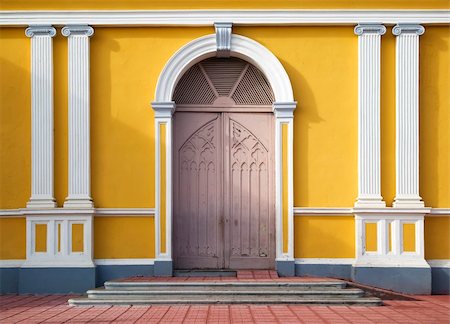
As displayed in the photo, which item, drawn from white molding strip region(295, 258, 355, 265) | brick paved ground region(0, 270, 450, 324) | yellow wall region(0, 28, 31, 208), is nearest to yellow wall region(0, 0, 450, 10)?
yellow wall region(0, 28, 31, 208)

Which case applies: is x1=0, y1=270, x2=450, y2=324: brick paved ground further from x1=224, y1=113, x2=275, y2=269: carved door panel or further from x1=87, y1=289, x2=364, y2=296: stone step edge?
x1=224, y1=113, x2=275, y2=269: carved door panel

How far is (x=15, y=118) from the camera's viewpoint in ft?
36.5

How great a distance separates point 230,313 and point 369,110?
162 inches

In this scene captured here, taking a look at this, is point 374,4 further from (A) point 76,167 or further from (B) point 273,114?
(A) point 76,167

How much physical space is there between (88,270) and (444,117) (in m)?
5.98

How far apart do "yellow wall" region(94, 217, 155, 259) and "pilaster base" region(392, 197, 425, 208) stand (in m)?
3.77

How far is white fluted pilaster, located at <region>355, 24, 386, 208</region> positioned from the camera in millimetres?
10953

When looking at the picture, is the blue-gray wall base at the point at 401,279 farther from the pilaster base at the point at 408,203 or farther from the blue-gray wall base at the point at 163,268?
the blue-gray wall base at the point at 163,268

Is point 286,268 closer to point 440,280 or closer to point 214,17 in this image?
point 440,280

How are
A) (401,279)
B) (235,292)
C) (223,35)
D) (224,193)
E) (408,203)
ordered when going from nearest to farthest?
(235,292) → (401,279) → (408,203) → (223,35) → (224,193)

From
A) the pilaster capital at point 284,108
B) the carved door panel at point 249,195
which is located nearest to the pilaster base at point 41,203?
the carved door panel at point 249,195

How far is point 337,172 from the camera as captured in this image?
11.1 m

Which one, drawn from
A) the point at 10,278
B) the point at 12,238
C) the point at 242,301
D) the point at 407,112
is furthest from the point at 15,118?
the point at 407,112

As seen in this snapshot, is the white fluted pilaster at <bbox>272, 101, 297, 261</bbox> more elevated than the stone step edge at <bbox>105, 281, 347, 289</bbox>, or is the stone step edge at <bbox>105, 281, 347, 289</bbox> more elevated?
the white fluted pilaster at <bbox>272, 101, 297, 261</bbox>
